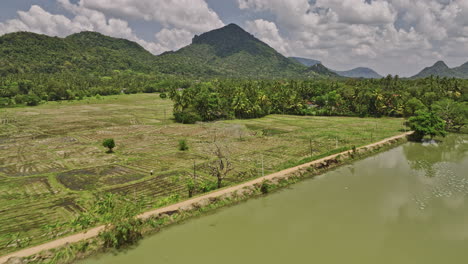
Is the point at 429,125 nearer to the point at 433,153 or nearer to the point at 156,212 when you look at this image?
the point at 433,153

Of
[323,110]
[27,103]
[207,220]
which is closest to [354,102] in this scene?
[323,110]

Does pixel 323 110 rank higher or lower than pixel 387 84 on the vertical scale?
lower

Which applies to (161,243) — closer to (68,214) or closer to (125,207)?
(125,207)

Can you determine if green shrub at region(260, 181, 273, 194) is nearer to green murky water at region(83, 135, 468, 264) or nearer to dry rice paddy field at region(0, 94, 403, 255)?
green murky water at region(83, 135, 468, 264)

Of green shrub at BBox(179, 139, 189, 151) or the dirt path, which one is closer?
the dirt path

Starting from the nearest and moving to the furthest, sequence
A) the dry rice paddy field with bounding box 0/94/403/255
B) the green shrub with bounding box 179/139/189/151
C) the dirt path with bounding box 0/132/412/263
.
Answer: the dirt path with bounding box 0/132/412/263, the dry rice paddy field with bounding box 0/94/403/255, the green shrub with bounding box 179/139/189/151

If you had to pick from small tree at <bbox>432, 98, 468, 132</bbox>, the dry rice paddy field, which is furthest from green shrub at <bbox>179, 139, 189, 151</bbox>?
small tree at <bbox>432, 98, 468, 132</bbox>

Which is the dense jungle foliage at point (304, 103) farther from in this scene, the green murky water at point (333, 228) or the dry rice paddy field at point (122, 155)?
the green murky water at point (333, 228)
